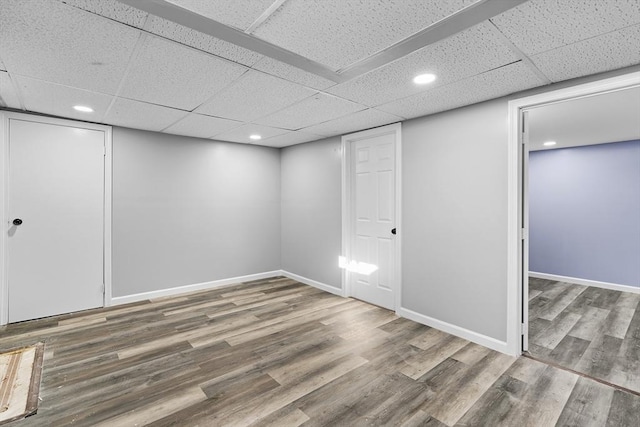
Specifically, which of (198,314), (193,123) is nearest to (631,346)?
(198,314)

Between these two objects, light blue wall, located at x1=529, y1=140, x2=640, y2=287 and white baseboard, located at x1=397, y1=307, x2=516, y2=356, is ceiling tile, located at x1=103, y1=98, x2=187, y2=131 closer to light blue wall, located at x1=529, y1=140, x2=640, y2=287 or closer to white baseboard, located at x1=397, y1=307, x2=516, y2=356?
white baseboard, located at x1=397, y1=307, x2=516, y2=356

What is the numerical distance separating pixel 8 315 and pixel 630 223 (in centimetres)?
813

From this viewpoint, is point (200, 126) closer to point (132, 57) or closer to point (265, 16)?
point (132, 57)

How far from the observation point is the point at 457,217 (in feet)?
9.94

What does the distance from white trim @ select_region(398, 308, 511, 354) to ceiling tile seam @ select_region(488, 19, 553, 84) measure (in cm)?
220

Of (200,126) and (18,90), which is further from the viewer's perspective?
(200,126)

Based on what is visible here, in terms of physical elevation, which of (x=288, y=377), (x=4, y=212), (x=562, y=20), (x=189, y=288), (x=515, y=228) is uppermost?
(x=562, y=20)

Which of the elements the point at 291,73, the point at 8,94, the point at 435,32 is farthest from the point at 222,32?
the point at 8,94

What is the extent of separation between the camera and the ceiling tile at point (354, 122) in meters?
3.29

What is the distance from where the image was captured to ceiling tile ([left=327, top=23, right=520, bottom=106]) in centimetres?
176

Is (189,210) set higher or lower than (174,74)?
lower

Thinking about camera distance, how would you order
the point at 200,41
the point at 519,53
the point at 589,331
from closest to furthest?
the point at 200,41 → the point at 519,53 → the point at 589,331

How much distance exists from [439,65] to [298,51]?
3.16 ft

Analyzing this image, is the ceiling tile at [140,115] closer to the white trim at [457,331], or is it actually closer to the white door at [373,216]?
the white door at [373,216]
